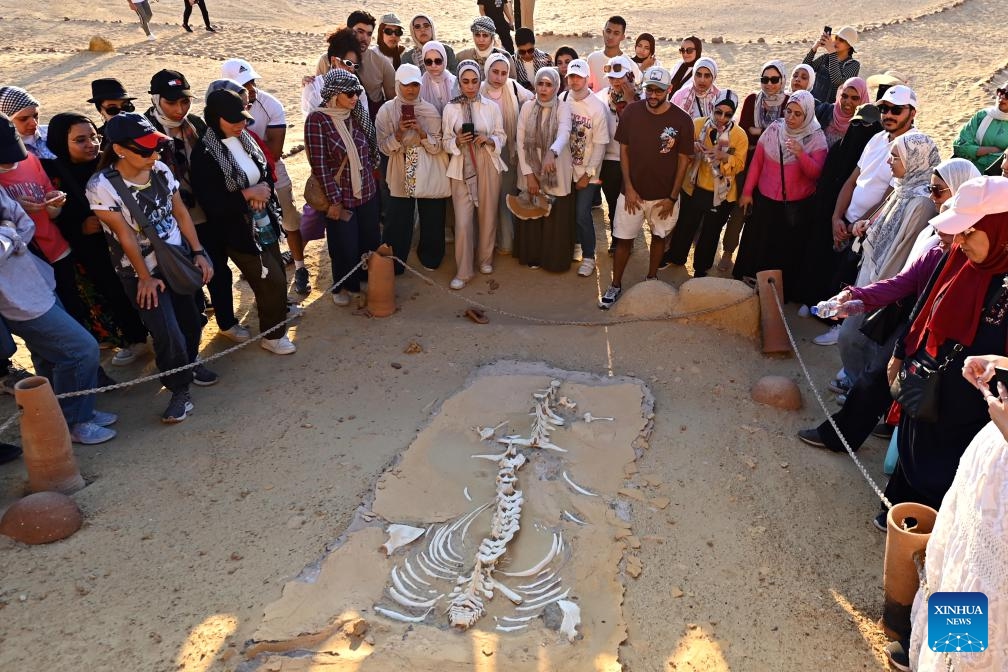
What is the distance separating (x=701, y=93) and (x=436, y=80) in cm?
235

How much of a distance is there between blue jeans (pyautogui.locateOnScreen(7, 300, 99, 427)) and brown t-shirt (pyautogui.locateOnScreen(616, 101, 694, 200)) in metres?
4.23

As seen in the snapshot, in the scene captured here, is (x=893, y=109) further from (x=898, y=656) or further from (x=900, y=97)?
(x=898, y=656)

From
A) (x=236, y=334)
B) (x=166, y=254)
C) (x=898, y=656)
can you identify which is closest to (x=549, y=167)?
(x=236, y=334)

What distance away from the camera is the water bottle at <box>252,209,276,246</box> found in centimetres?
540

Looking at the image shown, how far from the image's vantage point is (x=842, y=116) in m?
6.27

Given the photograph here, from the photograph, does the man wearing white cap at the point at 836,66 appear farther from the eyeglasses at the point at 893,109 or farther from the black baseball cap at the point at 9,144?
the black baseball cap at the point at 9,144

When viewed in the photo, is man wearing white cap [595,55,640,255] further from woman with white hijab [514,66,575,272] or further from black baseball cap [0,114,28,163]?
black baseball cap [0,114,28,163]

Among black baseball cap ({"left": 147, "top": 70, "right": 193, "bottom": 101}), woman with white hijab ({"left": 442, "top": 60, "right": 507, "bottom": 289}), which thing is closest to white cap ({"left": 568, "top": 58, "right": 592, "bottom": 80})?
woman with white hijab ({"left": 442, "top": 60, "right": 507, "bottom": 289})

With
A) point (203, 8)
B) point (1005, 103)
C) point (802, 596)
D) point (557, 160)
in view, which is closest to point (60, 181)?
point (557, 160)

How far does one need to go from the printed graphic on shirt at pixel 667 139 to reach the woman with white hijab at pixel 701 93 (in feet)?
2.09

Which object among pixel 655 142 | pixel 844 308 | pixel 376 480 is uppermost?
pixel 655 142

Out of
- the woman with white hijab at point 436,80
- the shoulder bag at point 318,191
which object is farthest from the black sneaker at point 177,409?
the woman with white hijab at point 436,80

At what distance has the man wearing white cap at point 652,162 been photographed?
238 inches

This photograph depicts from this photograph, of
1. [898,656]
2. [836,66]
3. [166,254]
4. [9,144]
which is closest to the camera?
[898,656]
